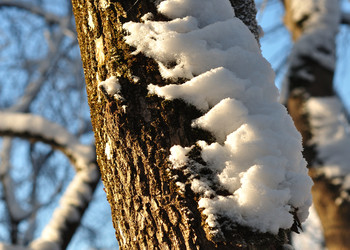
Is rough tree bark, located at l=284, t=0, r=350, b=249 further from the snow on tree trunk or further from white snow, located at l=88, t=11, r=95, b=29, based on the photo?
white snow, located at l=88, t=11, r=95, b=29

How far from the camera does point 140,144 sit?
0.84 m

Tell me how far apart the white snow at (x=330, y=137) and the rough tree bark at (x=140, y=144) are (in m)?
2.26

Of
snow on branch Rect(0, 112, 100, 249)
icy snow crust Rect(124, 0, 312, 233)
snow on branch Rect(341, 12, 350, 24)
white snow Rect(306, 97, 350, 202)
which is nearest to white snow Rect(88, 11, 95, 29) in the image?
icy snow crust Rect(124, 0, 312, 233)

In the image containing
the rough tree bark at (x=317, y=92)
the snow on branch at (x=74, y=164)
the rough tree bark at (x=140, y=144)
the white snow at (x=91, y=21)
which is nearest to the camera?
the rough tree bark at (x=140, y=144)

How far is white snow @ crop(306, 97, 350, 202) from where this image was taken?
276 cm

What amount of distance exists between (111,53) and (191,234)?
1.70ft

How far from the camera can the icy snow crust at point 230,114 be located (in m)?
0.78

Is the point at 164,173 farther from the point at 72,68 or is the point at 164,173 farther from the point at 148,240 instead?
the point at 72,68

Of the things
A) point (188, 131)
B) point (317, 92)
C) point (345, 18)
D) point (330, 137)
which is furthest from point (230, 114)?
point (345, 18)

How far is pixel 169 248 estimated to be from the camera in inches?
30.3

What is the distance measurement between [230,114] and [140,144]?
24 centimetres

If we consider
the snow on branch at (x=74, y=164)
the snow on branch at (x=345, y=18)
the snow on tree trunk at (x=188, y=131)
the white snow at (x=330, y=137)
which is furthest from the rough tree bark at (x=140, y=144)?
the snow on branch at (x=345, y=18)

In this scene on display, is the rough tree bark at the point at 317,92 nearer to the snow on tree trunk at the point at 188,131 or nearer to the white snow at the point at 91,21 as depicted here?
the snow on tree trunk at the point at 188,131

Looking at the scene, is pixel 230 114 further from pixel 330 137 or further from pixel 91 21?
pixel 330 137
